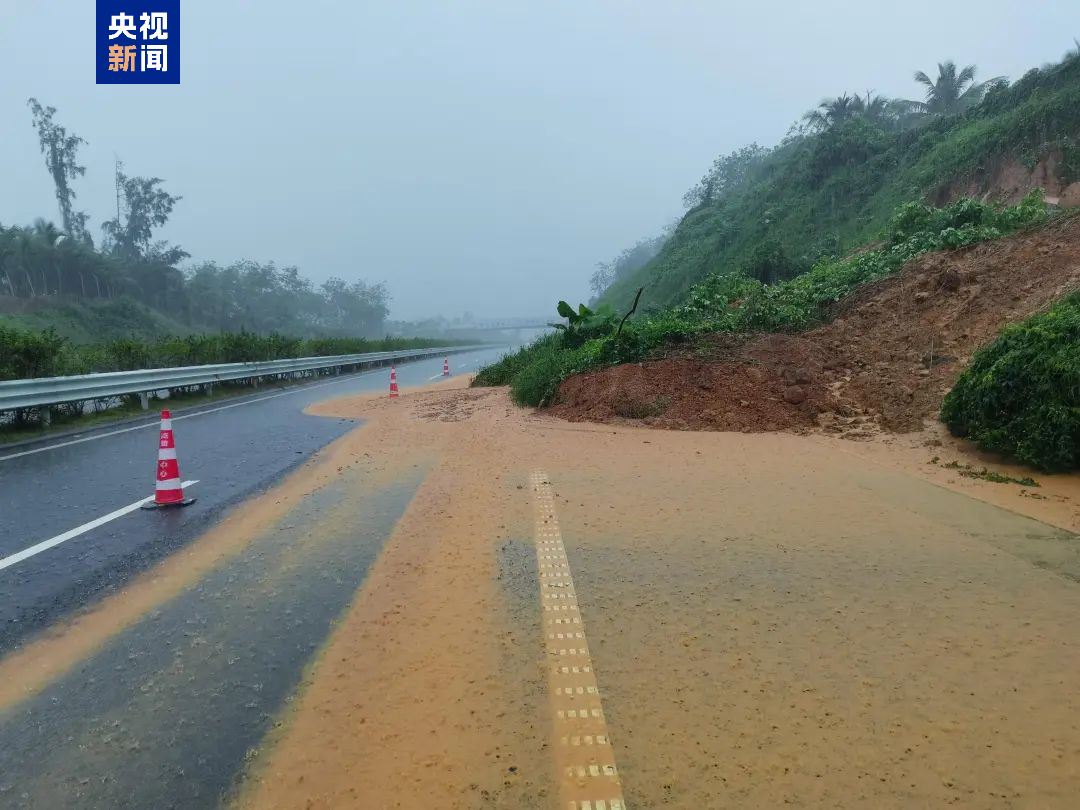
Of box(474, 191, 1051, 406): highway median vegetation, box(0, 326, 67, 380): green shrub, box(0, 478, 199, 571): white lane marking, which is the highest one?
box(474, 191, 1051, 406): highway median vegetation

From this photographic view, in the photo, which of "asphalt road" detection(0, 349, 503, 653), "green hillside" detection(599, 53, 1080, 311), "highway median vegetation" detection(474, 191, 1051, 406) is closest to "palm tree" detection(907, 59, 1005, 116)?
"green hillside" detection(599, 53, 1080, 311)

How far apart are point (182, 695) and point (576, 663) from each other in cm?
180

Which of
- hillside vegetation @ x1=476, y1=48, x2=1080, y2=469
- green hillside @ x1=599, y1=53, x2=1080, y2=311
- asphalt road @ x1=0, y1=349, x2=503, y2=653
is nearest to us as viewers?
asphalt road @ x1=0, y1=349, x2=503, y2=653

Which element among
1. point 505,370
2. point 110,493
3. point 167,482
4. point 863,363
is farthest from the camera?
point 505,370

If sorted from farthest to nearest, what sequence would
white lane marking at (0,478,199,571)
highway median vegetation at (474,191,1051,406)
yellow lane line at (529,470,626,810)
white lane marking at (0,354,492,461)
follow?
highway median vegetation at (474,191,1051,406) → white lane marking at (0,354,492,461) → white lane marking at (0,478,199,571) → yellow lane line at (529,470,626,810)

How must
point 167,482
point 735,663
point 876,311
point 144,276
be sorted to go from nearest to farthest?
1. point 735,663
2. point 167,482
3. point 876,311
4. point 144,276

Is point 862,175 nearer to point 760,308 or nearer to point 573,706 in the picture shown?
point 760,308

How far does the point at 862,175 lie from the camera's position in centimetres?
3003

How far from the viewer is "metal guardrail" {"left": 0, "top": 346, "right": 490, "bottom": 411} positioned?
34.5 ft

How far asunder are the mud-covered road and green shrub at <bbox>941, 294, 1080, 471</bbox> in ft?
3.20

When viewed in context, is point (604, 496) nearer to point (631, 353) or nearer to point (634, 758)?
point (634, 758)

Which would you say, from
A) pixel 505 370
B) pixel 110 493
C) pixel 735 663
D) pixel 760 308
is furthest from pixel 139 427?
pixel 760 308

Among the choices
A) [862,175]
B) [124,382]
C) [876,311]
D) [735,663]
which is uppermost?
[862,175]

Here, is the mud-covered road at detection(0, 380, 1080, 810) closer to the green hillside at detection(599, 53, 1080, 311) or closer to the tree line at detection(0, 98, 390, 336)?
the green hillside at detection(599, 53, 1080, 311)
